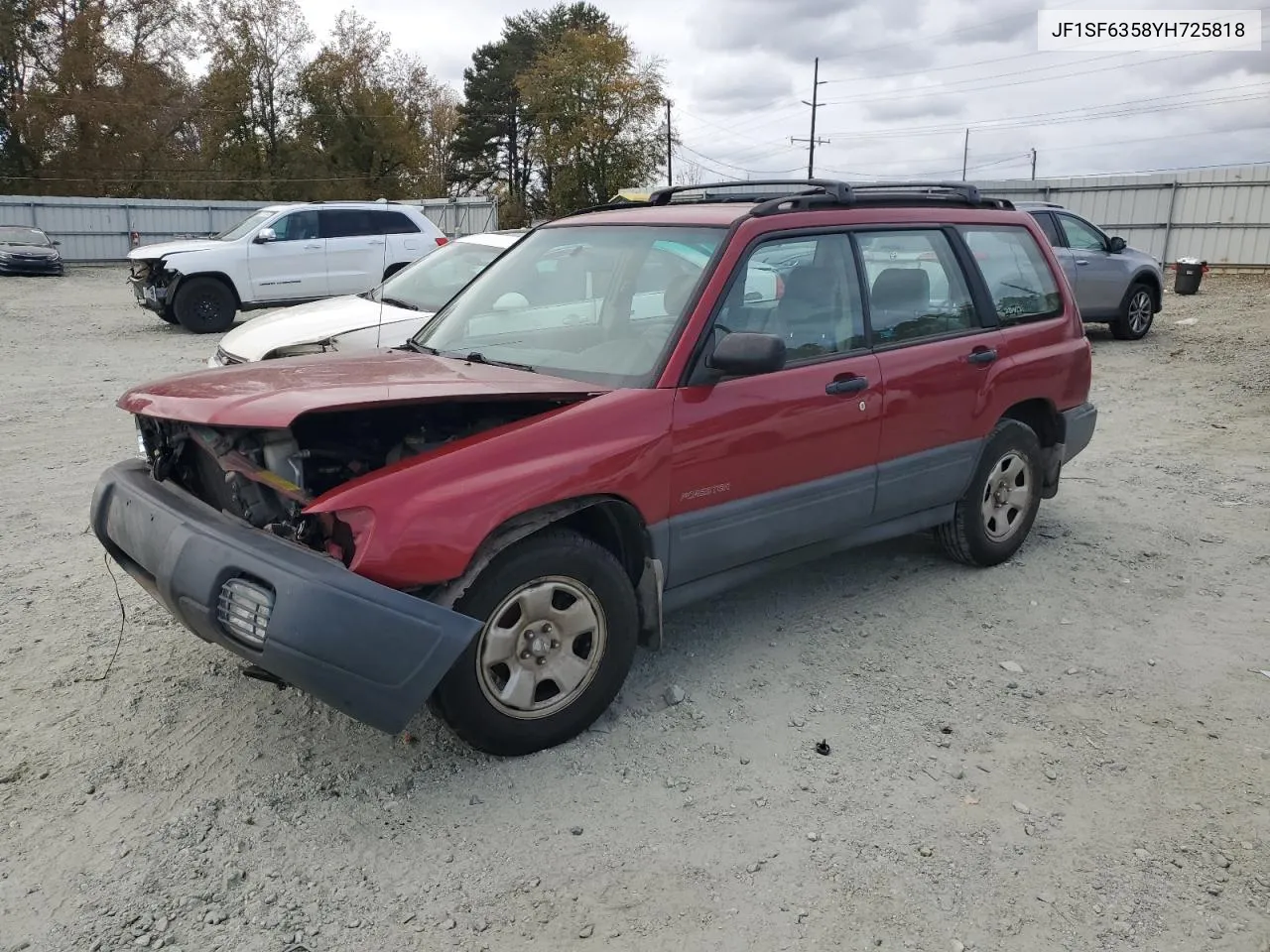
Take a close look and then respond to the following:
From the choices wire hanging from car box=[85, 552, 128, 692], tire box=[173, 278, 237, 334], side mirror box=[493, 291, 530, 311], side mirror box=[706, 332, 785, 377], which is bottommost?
wire hanging from car box=[85, 552, 128, 692]

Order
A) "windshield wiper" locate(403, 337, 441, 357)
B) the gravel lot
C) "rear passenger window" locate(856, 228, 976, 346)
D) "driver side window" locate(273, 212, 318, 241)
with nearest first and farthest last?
the gravel lot < "windshield wiper" locate(403, 337, 441, 357) < "rear passenger window" locate(856, 228, 976, 346) < "driver side window" locate(273, 212, 318, 241)

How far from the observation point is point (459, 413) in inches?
132

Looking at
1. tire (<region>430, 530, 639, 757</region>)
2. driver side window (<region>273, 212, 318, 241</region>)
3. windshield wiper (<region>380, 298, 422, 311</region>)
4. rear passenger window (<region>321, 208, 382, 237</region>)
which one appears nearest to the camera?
tire (<region>430, 530, 639, 757</region>)

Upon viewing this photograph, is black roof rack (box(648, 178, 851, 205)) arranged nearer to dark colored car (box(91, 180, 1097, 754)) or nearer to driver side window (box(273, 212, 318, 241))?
dark colored car (box(91, 180, 1097, 754))

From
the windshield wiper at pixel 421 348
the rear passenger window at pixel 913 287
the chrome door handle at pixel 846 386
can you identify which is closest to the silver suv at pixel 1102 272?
the rear passenger window at pixel 913 287

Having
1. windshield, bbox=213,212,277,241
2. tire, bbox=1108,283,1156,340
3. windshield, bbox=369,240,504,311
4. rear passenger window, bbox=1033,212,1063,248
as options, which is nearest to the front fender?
windshield, bbox=369,240,504,311

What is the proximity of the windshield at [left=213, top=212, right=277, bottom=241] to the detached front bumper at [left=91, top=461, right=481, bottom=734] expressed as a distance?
1302cm

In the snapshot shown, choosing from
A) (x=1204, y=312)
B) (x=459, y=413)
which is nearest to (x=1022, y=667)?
(x=459, y=413)

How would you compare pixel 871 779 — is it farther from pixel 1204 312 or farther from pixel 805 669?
pixel 1204 312

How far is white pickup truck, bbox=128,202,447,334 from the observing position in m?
14.1

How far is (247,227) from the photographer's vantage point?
1480 cm

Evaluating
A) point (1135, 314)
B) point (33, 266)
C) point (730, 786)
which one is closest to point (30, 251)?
point (33, 266)

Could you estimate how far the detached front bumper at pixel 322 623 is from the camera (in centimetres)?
269

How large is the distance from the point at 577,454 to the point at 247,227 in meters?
13.5
